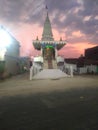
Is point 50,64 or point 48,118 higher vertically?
point 50,64

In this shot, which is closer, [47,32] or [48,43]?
[48,43]

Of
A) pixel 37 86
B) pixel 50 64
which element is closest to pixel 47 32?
pixel 50 64

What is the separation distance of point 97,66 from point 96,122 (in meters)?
32.6

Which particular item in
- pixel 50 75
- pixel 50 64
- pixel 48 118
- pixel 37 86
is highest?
pixel 50 64

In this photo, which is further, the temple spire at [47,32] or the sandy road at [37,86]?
the temple spire at [47,32]

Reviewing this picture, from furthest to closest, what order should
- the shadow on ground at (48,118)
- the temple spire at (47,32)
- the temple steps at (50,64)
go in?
1. the temple spire at (47,32)
2. the temple steps at (50,64)
3. the shadow on ground at (48,118)

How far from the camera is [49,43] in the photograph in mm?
34156

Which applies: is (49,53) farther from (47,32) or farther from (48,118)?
(48,118)

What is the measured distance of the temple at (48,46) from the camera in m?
33.7

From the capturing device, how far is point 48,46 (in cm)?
3509

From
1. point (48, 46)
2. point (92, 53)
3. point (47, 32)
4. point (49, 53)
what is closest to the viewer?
point (48, 46)

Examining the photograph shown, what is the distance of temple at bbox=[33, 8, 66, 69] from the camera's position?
33688 mm

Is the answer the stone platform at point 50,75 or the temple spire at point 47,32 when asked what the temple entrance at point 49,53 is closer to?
the temple spire at point 47,32

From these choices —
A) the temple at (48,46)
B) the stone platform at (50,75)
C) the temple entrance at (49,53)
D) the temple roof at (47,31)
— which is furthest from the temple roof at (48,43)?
the stone platform at (50,75)
